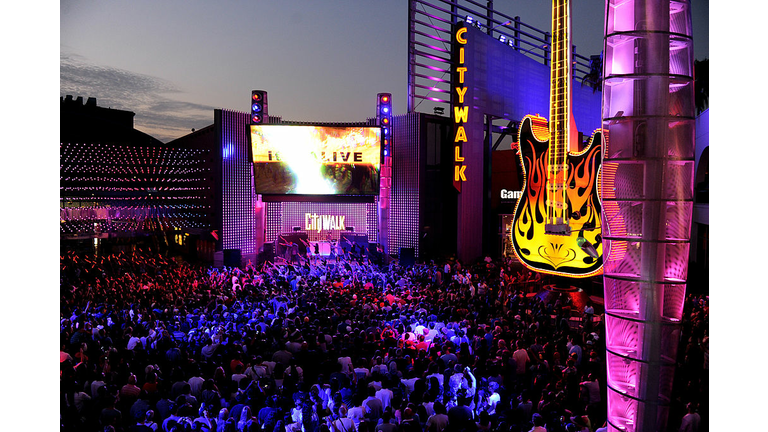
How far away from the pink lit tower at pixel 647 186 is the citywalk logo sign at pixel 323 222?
85.2 feet

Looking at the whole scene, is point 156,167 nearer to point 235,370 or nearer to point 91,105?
point 91,105

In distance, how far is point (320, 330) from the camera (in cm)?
1081

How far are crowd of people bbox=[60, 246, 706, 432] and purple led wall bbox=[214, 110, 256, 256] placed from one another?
409 inches

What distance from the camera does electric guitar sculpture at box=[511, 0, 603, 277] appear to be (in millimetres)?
15953

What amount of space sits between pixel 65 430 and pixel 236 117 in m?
21.7

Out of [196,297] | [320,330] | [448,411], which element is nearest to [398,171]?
[196,297]

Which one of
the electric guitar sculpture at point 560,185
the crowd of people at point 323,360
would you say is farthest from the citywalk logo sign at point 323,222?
the electric guitar sculpture at point 560,185

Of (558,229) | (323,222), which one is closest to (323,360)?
(558,229)

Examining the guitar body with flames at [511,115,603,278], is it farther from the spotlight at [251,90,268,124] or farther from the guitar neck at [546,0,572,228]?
the spotlight at [251,90,268,124]

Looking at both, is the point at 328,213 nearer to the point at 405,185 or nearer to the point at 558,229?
the point at 405,185

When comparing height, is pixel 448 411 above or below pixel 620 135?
below

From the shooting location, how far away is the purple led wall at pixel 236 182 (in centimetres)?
2634

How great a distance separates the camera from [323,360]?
372 inches

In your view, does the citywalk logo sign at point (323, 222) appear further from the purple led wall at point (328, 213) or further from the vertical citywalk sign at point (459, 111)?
the vertical citywalk sign at point (459, 111)
